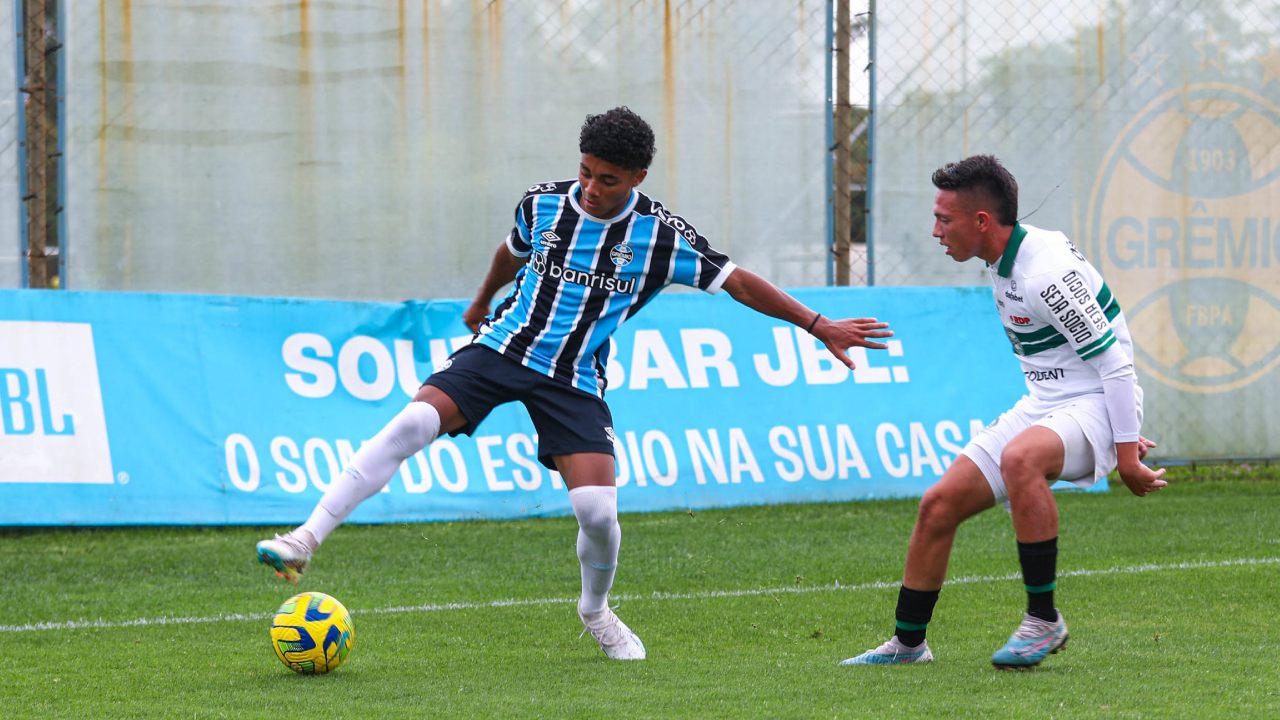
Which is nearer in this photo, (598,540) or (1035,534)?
(1035,534)

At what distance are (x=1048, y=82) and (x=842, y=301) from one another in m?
2.78

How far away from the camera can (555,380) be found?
6207 millimetres

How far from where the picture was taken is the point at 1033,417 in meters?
5.93

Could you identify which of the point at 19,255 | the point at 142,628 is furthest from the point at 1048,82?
the point at 142,628

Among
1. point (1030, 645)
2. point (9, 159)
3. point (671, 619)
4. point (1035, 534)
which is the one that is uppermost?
point (9, 159)

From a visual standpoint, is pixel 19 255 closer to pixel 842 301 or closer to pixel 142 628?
pixel 142 628

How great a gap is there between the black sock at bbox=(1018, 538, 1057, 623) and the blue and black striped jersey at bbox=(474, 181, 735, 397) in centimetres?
153

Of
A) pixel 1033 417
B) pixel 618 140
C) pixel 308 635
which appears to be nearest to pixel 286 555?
pixel 308 635

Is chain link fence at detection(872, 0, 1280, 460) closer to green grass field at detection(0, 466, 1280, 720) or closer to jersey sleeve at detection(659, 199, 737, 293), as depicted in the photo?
green grass field at detection(0, 466, 1280, 720)

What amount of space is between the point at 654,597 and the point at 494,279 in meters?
1.94

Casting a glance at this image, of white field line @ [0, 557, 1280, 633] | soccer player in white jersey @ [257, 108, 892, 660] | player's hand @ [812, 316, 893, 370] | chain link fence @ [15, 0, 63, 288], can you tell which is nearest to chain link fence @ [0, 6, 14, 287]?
chain link fence @ [15, 0, 63, 288]

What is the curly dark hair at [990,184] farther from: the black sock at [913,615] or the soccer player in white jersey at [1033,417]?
the black sock at [913,615]

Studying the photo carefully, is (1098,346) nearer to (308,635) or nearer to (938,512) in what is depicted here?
(938,512)

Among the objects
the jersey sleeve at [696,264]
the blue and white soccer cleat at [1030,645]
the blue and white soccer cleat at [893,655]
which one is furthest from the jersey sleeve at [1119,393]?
the jersey sleeve at [696,264]
